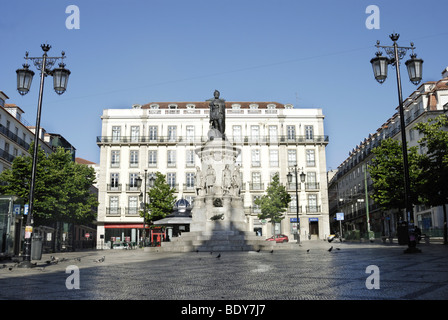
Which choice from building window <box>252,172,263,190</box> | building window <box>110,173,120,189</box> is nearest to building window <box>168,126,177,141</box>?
building window <box>110,173,120,189</box>

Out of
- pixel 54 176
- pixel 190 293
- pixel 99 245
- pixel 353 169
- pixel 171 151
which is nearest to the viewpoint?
pixel 190 293

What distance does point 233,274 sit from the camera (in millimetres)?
8711

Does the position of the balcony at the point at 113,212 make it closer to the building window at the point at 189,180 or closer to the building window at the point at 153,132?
the building window at the point at 189,180

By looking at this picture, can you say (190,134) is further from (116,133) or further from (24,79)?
(24,79)

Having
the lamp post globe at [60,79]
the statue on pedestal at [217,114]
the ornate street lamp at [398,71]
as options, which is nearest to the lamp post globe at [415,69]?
the ornate street lamp at [398,71]

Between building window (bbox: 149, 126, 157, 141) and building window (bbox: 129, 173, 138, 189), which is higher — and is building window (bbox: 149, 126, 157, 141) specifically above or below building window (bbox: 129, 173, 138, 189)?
above

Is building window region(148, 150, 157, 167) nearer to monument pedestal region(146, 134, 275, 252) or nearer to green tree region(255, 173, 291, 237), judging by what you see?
green tree region(255, 173, 291, 237)

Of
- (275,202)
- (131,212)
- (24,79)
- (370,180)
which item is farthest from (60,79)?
(370,180)

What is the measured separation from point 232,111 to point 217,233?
42676mm

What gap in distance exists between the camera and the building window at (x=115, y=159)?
196 feet

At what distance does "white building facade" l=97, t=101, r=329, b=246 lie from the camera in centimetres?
5794

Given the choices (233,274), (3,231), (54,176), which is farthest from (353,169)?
(233,274)

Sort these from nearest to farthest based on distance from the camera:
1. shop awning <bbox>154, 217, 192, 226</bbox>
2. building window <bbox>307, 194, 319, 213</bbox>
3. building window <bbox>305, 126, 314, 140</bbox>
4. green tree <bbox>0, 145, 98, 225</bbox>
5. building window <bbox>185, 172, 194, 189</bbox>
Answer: shop awning <bbox>154, 217, 192, 226</bbox>
green tree <bbox>0, 145, 98, 225</bbox>
building window <bbox>307, 194, 319, 213</bbox>
building window <bbox>185, 172, 194, 189</bbox>
building window <bbox>305, 126, 314, 140</bbox>
